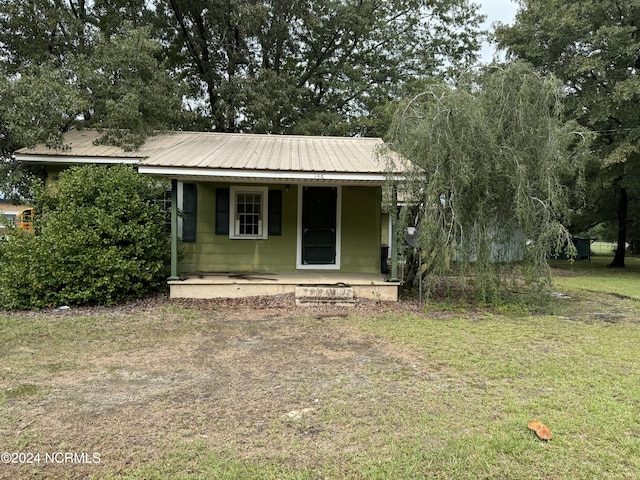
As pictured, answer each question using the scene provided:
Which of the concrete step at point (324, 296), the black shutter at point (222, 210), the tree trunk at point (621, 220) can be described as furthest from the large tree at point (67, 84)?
the tree trunk at point (621, 220)

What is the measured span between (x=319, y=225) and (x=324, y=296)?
1.98 meters

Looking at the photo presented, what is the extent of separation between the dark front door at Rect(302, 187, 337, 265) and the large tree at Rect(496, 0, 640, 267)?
913cm


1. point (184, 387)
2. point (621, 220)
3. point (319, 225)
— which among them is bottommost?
point (184, 387)

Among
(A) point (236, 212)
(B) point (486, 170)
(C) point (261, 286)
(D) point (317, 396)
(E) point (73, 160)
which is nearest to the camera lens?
(D) point (317, 396)

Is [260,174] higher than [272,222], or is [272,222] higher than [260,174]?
[260,174]

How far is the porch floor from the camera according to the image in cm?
735

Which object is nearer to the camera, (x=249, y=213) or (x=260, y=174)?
(x=260, y=174)

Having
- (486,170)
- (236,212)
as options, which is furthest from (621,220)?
(236,212)

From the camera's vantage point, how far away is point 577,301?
8266 millimetres

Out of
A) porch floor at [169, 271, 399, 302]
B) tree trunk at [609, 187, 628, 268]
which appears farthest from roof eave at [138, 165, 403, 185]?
tree trunk at [609, 187, 628, 268]

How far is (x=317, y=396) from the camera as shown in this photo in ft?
11.3

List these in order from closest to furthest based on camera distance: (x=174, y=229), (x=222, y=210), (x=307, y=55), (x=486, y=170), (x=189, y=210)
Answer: (x=486, y=170) → (x=174, y=229) → (x=189, y=210) → (x=222, y=210) → (x=307, y=55)

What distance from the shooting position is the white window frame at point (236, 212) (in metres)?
8.53

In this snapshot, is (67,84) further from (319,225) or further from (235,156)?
(319,225)
